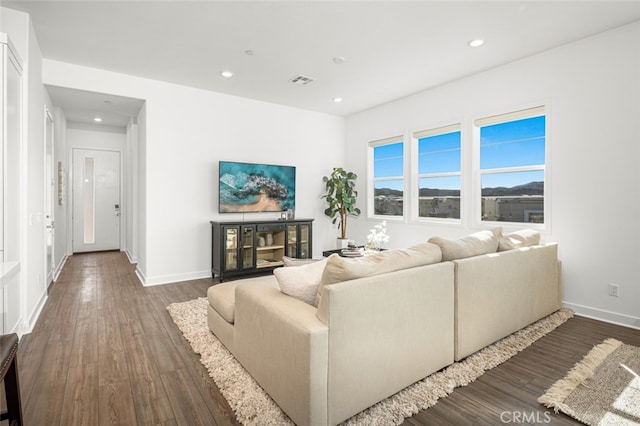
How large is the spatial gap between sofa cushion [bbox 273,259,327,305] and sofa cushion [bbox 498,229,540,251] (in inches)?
71.3

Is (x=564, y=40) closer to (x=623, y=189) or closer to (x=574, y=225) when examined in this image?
(x=623, y=189)

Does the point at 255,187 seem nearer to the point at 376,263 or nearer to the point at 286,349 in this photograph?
the point at 376,263

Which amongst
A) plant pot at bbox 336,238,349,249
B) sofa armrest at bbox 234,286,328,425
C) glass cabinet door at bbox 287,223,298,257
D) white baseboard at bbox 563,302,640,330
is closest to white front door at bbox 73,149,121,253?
glass cabinet door at bbox 287,223,298,257

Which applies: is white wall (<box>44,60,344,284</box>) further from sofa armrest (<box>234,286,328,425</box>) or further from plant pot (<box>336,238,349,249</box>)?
sofa armrest (<box>234,286,328,425</box>)

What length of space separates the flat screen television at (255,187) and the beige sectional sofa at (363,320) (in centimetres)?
251

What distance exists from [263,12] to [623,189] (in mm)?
3661

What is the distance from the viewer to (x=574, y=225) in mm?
3475

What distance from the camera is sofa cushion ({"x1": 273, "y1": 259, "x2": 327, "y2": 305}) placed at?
1.99 metres

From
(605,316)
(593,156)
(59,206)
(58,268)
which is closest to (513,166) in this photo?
(593,156)

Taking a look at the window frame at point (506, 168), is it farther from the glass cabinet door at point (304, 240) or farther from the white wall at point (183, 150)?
the white wall at point (183, 150)

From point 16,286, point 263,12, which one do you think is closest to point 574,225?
point 263,12

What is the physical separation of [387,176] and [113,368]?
15.3 feet

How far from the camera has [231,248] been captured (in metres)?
4.81

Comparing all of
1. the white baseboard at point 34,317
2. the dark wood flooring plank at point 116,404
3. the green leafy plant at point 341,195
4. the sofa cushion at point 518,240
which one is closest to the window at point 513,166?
the sofa cushion at point 518,240
